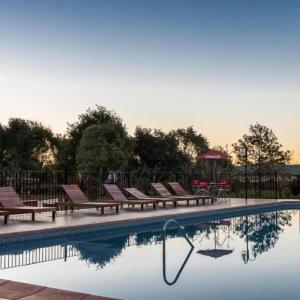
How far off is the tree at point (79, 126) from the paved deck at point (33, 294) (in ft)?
118

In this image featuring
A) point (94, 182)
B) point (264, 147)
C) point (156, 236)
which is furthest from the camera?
point (264, 147)

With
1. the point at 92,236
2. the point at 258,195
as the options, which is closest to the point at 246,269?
the point at 92,236

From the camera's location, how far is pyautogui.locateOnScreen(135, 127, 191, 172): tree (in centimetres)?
3844

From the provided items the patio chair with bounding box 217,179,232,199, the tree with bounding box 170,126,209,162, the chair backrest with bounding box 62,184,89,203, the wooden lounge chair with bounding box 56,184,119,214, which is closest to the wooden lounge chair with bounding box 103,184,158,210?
the wooden lounge chair with bounding box 56,184,119,214

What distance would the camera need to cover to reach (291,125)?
26266 millimetres

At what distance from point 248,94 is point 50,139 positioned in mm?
29555

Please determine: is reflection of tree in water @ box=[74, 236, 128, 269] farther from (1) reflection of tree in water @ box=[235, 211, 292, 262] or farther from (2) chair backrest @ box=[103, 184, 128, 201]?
(2) chair backrest @ box=[103, 184, 128, 201]

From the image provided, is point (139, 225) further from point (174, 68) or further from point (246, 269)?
point (174, 68)

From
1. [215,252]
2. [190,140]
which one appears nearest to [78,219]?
[215,252]

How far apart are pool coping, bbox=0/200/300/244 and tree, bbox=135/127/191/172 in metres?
18.9

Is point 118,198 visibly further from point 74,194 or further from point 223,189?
point 223,189

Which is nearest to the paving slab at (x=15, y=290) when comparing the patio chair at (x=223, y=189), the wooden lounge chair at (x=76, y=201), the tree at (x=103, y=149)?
the wooden lounge chair at (x=76, y=201)

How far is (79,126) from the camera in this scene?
42.6m

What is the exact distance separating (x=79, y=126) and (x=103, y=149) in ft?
26.3
